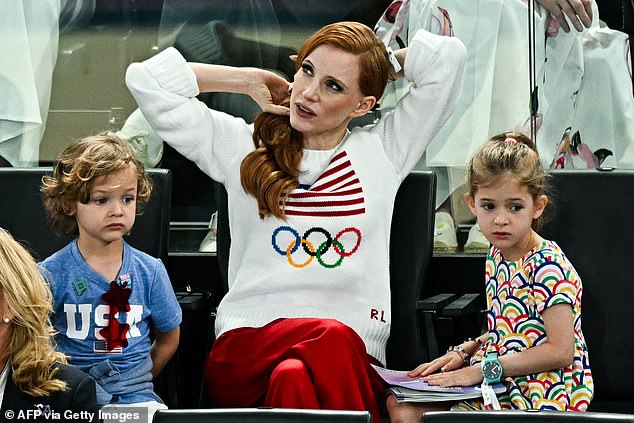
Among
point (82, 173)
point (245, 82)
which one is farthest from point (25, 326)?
point (245, 82)

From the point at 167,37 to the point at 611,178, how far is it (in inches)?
56.0

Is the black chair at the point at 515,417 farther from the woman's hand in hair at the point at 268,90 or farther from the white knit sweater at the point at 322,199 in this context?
the woman's hand in hair at the point at 268,90

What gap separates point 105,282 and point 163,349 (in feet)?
0.77

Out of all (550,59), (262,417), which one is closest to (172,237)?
(550,59)

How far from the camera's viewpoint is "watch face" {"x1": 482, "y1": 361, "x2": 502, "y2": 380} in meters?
2.69

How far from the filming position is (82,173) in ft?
9.00

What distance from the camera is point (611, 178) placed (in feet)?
10.1

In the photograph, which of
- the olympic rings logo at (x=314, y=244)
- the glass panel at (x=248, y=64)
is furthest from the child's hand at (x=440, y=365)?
the glass panel at (x=248, y=64)

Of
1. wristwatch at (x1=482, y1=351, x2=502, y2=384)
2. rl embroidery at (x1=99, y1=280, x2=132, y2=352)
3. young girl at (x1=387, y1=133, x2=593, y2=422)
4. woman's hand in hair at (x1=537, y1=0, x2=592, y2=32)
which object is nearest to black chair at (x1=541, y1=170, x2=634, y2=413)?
young girl at (x1=387, y1=133, x2=593, y2=422)

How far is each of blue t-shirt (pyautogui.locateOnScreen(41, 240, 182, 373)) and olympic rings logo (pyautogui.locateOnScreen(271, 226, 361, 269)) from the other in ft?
1.22

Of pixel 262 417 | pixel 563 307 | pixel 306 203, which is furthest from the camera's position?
pixel 306 203

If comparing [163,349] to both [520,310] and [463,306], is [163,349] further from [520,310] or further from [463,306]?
[520,310]

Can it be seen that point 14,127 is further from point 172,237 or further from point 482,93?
point 482,93

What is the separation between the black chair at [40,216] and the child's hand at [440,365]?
71 centimetres
